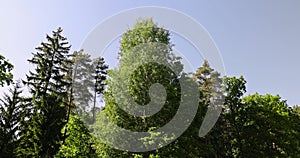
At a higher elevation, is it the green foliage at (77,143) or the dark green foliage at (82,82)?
the dark green foliage at (82,82)

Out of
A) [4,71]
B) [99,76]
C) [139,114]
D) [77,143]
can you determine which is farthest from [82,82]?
[4,71]

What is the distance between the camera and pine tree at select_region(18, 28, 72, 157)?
2381 centimetres

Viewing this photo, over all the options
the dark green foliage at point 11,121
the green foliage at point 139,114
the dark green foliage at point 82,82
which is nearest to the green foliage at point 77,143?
the green foliage at point 139,114

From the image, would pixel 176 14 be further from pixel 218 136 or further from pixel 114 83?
pixel 218 136

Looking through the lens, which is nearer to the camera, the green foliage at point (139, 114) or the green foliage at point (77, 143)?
the green foliage at point (139, 114)

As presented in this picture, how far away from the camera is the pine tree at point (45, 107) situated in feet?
78.1

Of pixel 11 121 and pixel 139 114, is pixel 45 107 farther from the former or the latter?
pixel 139 114

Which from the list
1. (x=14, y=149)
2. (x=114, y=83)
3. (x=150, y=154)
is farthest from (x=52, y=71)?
(x=150, y=154)

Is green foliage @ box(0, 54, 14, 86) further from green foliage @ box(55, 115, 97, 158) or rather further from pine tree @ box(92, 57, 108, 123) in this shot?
pine tree @ box(92, 57, 108, 123)

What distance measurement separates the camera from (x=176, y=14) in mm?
20031

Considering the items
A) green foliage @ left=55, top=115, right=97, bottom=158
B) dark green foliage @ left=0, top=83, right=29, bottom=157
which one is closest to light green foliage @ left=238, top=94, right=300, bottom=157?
green foliage @ left=55, top=115, right=97, bottom=158

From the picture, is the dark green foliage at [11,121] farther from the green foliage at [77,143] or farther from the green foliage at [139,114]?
the green foliage at [77,143]

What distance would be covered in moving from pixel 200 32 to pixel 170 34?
3955mm

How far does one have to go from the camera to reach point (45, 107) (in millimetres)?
24828
